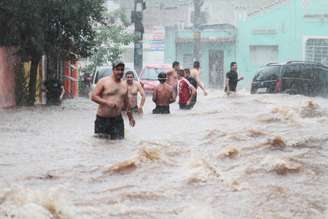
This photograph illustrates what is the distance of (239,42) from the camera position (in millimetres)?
45406

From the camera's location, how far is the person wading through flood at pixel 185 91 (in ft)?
60.6

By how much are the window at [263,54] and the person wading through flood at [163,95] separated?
27.7m

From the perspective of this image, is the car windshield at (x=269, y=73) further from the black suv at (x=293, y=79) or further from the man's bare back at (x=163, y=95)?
the man's bare back at (x=163, y=95)

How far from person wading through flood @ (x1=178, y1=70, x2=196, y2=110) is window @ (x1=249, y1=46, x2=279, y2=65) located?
25.4 metres

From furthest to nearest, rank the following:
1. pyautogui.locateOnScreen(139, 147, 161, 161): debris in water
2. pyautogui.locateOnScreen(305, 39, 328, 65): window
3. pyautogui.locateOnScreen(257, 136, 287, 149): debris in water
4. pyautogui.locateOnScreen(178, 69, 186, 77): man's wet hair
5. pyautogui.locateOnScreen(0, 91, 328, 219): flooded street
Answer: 1. pyautogui.locateOnScreen(305, 39, 328, 65): window
2. pyautogui.locateOnScreen(178, 69, 186, 77): man's wet hair
3. pyautogui.locateOnScreen(257, 136, 287, 149): debris in water
4. pyautogui.locateOnScreen(139, 147, 161, 161): debris in water
5. pyautogui.locateOnScreen(0, 91, 328, 219): flooded street

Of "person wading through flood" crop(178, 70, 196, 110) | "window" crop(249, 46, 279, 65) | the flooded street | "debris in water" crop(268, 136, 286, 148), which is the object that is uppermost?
"window" crop(249, 46, 279, 65)

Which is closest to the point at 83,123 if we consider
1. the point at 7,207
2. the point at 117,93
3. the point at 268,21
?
the point at 117,93

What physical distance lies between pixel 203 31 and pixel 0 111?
89.6 feet

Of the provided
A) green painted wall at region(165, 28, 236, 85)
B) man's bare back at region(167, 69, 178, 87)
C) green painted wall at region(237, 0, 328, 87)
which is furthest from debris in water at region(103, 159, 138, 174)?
green painted wall at region(165, 28, 236, 85)

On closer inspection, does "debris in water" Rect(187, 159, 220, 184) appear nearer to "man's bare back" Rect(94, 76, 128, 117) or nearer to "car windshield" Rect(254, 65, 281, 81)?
"man's bare back" Rect(94, 76, 128, 117)

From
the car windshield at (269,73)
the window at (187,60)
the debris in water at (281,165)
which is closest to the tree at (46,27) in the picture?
the car windshield at (269,73)

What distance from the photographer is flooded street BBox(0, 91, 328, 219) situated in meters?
8.00

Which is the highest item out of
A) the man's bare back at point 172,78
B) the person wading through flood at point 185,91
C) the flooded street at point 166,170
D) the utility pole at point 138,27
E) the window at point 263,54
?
the utility pole at point 138,27

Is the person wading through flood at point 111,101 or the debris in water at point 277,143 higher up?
the person wading through flood at point 111,101
